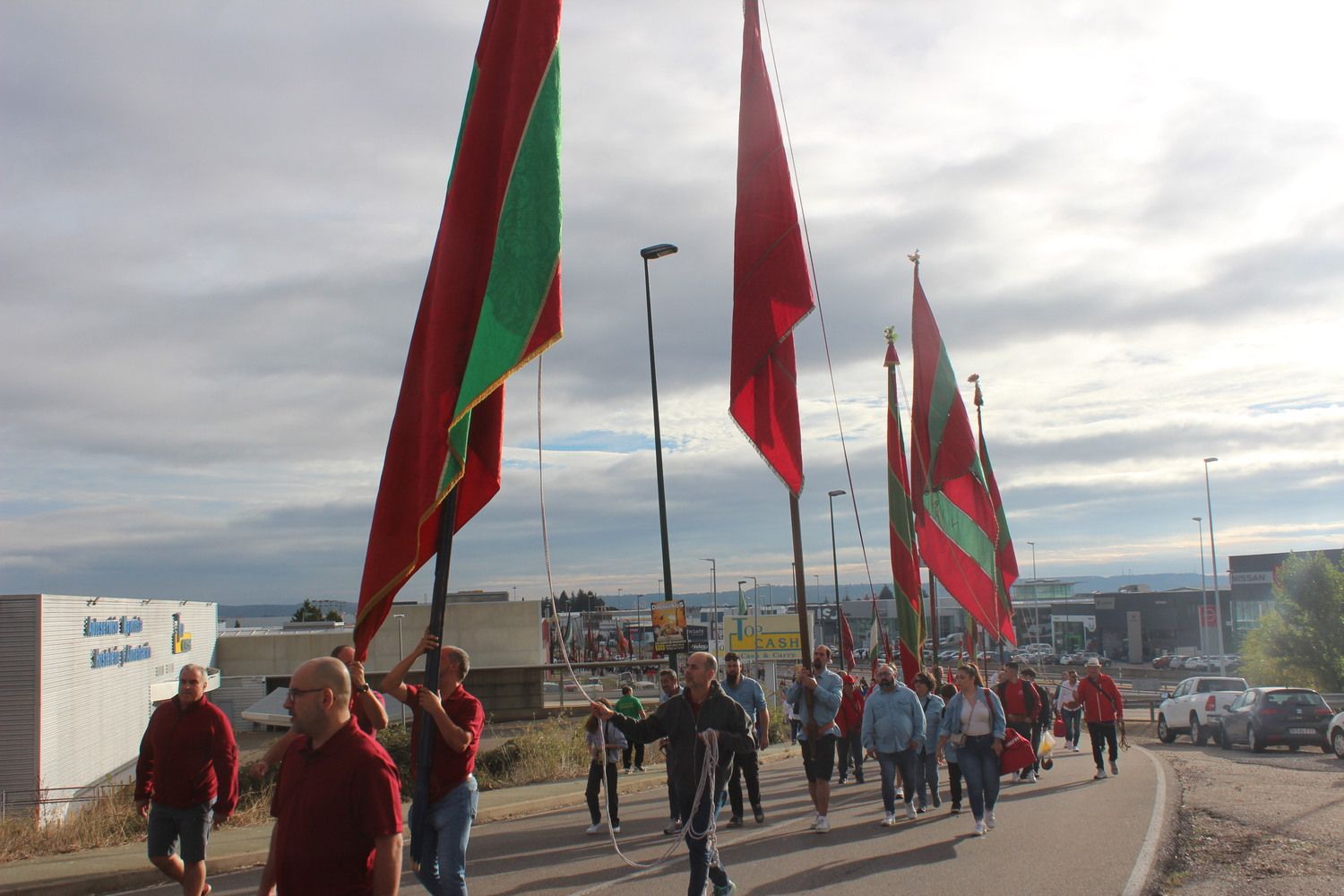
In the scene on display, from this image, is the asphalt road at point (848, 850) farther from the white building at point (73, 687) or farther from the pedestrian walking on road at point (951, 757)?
the white building at point (73, 687)

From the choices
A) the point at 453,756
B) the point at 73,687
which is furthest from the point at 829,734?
the point at 73,687

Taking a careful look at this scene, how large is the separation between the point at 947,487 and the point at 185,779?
13.0 m

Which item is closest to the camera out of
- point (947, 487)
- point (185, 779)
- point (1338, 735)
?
point (185, 779)

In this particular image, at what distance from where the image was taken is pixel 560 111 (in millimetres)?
6641

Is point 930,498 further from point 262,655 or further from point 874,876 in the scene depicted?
point 262,655

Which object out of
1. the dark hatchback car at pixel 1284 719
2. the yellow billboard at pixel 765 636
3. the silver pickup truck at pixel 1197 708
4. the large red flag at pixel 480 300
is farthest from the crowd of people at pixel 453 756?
the yellow billboard at pixel 765 636

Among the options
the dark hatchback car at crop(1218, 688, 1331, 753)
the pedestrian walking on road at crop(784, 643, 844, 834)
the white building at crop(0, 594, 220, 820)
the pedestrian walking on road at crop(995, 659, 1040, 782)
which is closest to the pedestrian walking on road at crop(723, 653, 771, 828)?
the pedestrian walking on road at crop(784, 643, 844, 834)

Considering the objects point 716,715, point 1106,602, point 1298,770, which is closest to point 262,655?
point 1298,770

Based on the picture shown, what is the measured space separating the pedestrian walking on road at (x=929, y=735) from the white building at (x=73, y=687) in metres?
12.5

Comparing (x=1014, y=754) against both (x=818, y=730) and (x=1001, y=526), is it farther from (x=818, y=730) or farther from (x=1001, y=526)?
(x=1001, y=526)

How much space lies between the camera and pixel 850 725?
1598 centimetres

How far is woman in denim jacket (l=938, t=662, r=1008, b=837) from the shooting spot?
37.0 ft

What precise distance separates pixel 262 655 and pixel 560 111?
44267 millimetres

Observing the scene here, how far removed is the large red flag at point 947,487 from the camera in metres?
17.2
